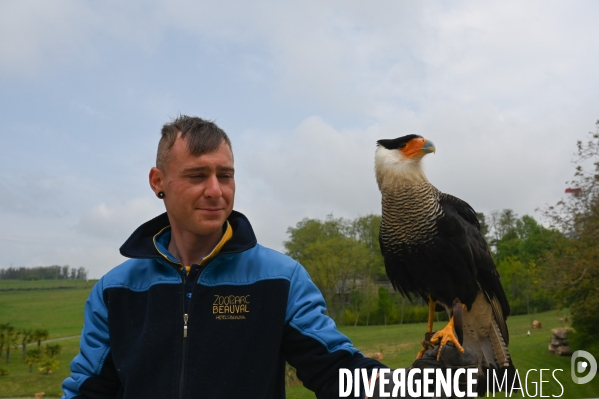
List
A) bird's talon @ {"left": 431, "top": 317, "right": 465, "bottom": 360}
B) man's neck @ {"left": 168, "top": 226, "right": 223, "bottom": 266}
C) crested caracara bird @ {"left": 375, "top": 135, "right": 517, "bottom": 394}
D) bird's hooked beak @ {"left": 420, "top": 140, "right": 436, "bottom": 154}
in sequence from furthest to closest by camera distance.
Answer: crested caracara bird @ {"left": 375, "top": 135, "right": 517, "bottom": 394} < bird's hooked beak @ {"left": 420, "top": 140, "right": 436, "bottom": 154} < man's neck @ {"left": 168, "top": 226, "right": 223, "bottom": 266} < bird's talon @ {"left": 431, "top": 317, "right": 465, "bottom": 360}

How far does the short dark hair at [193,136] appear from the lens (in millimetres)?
1804

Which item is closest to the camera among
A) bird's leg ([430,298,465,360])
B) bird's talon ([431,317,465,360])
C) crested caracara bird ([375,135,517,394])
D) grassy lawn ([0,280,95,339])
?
bird's leg ([430,298,465,360])

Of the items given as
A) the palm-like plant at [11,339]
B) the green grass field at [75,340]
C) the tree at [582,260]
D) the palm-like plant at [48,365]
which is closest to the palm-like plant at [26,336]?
the palm-like plant at [11,339]

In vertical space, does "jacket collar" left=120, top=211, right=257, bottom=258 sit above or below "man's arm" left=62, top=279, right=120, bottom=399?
above

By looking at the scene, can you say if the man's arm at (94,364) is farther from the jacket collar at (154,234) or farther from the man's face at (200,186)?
the man's face at (200,186)

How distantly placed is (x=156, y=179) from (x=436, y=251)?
5.40 ft

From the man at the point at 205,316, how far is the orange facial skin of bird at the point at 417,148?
1150 millimetres

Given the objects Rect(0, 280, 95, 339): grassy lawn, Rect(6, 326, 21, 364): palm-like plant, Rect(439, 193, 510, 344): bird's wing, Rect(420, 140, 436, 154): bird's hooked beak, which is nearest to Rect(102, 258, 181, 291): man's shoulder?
Rect(420, 140, 436, 154): bird's hooked beak

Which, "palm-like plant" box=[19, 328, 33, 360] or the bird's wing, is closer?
the bird's wing

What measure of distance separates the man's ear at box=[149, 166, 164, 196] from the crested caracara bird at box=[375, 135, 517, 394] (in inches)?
56.0

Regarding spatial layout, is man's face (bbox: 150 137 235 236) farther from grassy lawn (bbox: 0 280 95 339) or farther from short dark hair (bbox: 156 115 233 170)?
grassy lawn (bbox: 0 280 95 339)

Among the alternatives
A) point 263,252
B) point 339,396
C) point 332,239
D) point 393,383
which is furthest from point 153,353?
point 332,239

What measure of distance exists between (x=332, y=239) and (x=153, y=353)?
3122 cm

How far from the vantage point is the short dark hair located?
180 centimetres
